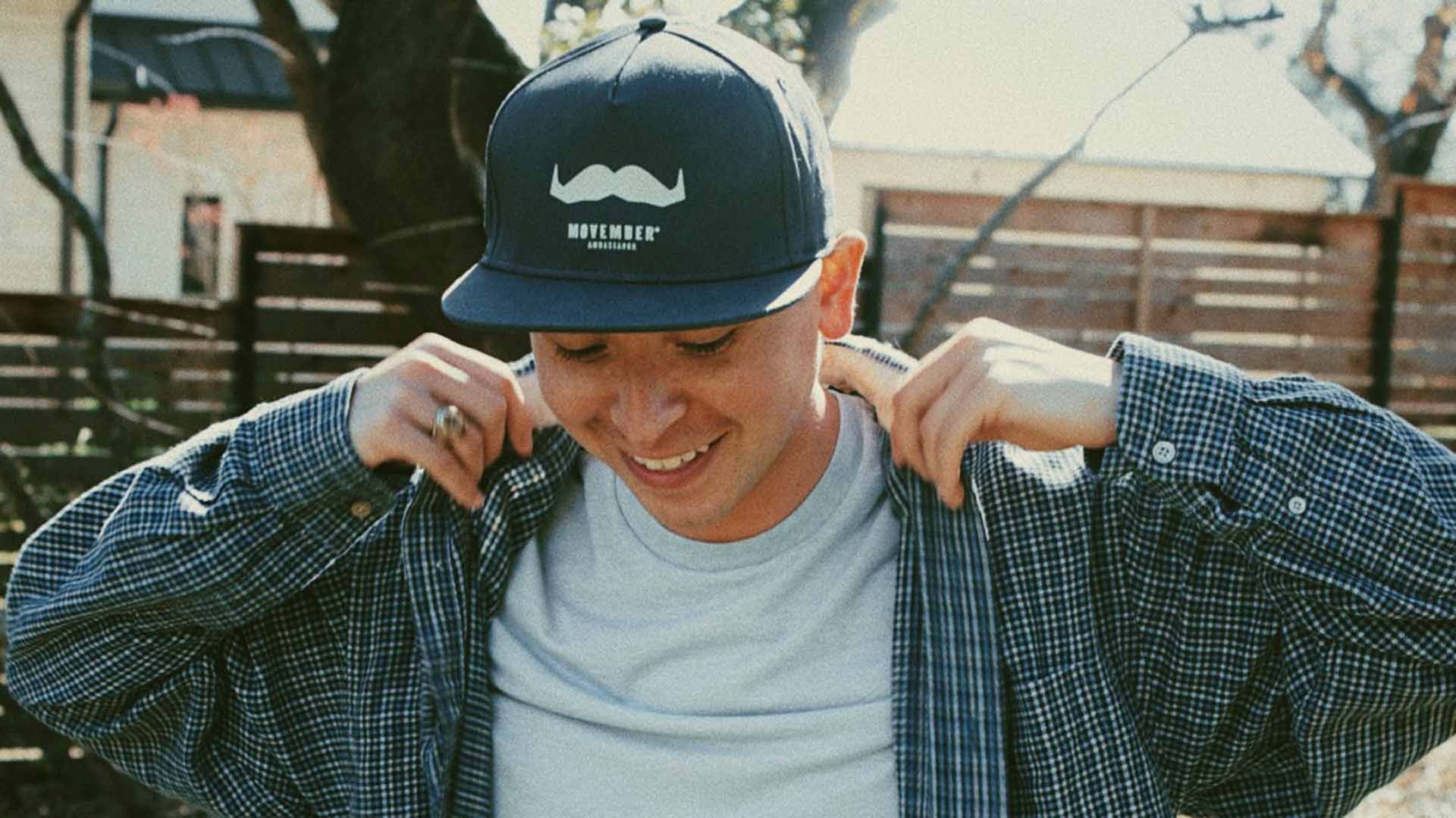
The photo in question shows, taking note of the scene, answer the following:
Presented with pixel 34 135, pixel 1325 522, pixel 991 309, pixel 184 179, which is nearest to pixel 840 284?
pixel 1325 522

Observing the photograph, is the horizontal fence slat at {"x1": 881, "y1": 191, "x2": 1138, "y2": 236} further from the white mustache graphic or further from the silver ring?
the white mustache graphic

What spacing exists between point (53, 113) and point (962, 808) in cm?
1160

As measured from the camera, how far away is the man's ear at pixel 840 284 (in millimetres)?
1878

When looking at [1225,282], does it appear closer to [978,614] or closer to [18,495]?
[18,495]

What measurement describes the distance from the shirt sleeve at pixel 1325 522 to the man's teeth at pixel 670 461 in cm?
48

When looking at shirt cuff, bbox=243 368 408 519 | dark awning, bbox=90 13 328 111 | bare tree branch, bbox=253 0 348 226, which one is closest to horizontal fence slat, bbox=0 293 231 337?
bare tree branch, bbox=253 0 348 226

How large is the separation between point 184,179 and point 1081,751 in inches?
539

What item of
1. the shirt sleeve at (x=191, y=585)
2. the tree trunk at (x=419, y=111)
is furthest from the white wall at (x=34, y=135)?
the shirt sleeve at (x=191, y=585)

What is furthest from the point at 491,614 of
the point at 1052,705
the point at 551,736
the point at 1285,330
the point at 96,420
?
the point at 1285,330

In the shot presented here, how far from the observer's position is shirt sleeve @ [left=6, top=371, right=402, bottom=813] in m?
1.92

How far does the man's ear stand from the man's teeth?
0.81 ft

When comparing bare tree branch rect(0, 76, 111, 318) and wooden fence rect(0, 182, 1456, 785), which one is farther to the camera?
wooden fence rect(0, 182, 1456, 785)

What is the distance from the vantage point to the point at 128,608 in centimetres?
193

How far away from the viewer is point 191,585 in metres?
1.92
